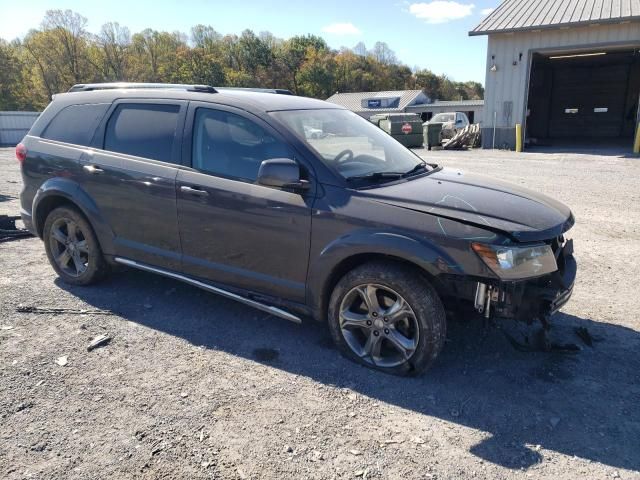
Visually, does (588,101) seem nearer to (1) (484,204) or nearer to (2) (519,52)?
(2) (519,52)

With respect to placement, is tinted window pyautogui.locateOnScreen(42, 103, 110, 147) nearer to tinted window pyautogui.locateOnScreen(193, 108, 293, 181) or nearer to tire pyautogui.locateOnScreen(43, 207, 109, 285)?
tire pyautogui.locateOnScreen(43, 207, 109, 285)

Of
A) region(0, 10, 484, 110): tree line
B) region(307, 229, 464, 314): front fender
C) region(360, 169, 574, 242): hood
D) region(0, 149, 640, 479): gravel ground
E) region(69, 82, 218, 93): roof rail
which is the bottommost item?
region(0, 149, 640, 479): gravel ground

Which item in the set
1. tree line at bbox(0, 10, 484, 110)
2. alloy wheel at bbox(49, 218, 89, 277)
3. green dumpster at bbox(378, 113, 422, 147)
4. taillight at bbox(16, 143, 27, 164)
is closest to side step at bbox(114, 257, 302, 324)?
alloy wheel at bbox(49, 218, 89, 277)

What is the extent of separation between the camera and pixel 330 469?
96.1 inches

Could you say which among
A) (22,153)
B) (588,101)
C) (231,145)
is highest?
(588,101)

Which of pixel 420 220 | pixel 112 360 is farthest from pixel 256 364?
pixel 420 220

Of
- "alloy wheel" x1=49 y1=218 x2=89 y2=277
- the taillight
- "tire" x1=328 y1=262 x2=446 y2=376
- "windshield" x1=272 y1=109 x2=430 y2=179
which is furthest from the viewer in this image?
the taillight

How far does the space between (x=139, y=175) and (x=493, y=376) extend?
319 cm

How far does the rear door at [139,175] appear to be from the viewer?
13.0 feet

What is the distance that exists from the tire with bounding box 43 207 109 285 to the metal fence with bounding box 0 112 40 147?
1163 inches

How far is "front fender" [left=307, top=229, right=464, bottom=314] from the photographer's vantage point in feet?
9.68

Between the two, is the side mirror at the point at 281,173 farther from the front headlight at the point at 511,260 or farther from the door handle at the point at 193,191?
the front headlight at the point at 511,260

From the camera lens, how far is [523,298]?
3000mm

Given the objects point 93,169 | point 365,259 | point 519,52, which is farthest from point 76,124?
point 519,52
